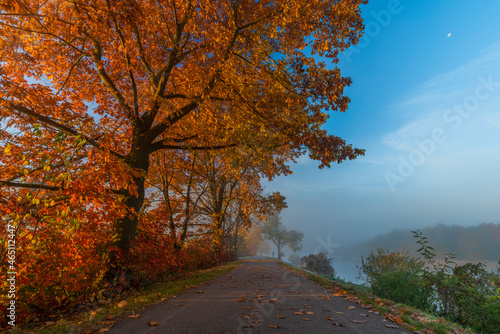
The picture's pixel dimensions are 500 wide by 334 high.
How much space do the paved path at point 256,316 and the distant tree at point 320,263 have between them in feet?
69.9

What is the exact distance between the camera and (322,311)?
625cm

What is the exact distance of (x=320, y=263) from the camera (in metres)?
27.8

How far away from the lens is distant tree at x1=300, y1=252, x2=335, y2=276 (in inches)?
1081

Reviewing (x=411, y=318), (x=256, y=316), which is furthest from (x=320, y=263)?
(x=256, y=316)

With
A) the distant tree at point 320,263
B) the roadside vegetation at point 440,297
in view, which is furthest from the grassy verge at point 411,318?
the distant tree at point 320,263

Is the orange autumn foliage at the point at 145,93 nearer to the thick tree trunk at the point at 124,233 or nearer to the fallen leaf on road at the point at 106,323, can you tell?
the thick tree trunk at the point at 124,233

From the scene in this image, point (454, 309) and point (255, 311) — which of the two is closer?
point (255, 311)

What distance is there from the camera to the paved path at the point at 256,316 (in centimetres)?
487

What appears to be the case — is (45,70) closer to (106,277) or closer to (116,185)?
(116,185)

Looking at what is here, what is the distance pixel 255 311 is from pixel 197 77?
9.91 metres

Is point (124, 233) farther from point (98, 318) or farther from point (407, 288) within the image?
point (407, 288)

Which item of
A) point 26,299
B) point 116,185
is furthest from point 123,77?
point 26,299

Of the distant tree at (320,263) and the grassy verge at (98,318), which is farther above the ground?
the grassy verge at (98,318)

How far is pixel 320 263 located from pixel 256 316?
2473 centimetres
